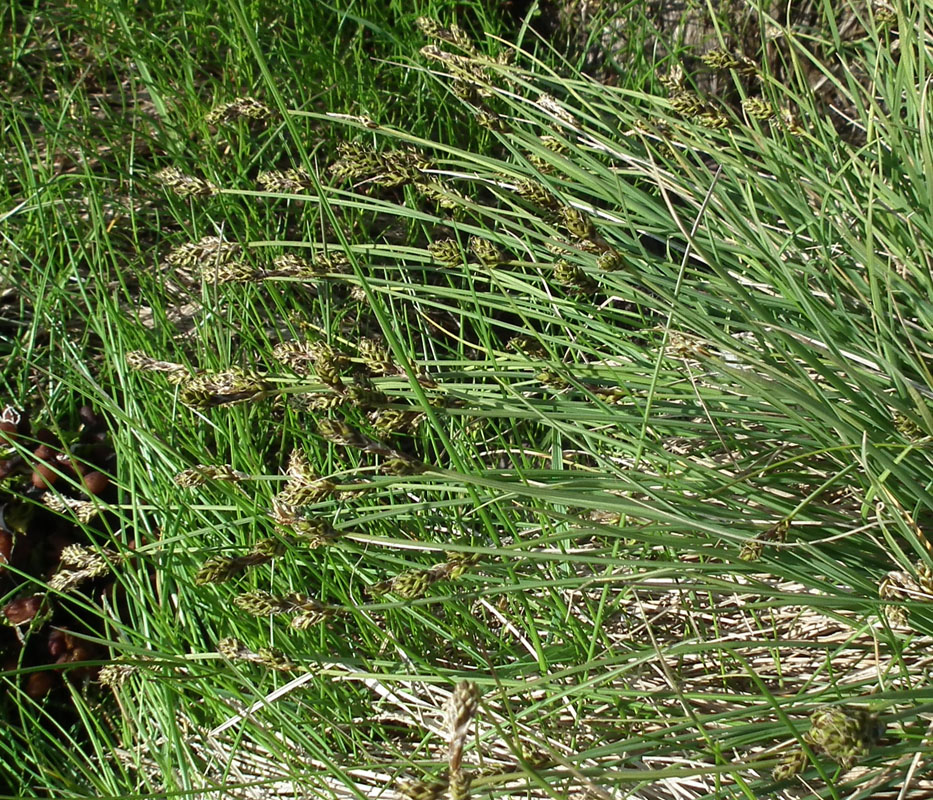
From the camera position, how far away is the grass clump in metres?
1.23

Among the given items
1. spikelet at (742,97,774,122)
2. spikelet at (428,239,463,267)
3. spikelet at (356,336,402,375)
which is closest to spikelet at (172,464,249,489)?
spikelet at (356,336,402,375)

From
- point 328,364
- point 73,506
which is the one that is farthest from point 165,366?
point 73,506

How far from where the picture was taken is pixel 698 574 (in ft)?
4.11

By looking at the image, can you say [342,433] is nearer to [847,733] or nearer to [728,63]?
[847,733]

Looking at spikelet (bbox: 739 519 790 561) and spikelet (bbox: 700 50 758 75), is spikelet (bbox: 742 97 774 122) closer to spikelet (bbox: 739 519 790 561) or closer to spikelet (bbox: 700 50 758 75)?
spikelet (bbox: 700 50 758 75)

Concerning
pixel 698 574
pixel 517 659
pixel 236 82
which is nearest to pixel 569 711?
pixel 517 659

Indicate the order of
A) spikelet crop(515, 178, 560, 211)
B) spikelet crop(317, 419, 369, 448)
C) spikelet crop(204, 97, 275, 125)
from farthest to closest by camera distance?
spikelet crop(204, 97, 275, 125) → spikelet crop(515, 178, 560, 211) → spikelet crop(317, 419, 369, 448)

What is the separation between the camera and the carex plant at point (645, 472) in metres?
1.21

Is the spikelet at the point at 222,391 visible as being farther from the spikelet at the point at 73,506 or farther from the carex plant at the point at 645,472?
the spikelet at the point at 73,506

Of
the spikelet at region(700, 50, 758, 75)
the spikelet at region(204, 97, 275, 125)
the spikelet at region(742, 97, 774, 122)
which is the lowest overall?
the spikelet at region(742, 97, 774, 122)

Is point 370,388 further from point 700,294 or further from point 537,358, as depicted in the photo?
point 700,294

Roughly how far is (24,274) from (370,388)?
4.13ft

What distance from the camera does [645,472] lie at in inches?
61.4

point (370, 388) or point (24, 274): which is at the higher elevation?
point (370, 388)
